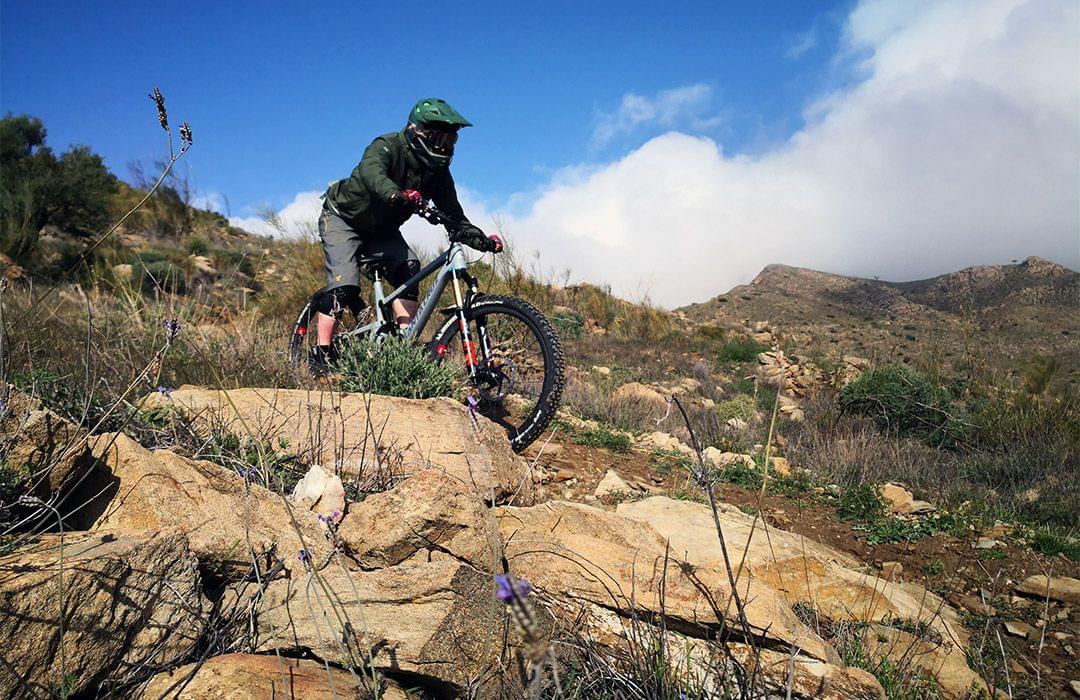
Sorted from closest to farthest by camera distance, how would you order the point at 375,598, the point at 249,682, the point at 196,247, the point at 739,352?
1. the point at 249,682
2. the point at 375,598
3. the point at 739,352
4. the point at 196,247

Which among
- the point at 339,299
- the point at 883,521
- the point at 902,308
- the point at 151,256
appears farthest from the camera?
the point at 902,308

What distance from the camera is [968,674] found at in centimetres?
196

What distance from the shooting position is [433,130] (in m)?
4.50

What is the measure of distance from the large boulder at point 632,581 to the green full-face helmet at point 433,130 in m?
3.26

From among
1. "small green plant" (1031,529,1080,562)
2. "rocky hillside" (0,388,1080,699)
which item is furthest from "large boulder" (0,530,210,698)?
"small green plant" (1031,529,1080,562)

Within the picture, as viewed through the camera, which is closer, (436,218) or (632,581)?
(632,581)

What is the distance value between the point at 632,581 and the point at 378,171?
12.1ft

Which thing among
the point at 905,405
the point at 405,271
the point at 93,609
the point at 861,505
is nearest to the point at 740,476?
the point at 861,505

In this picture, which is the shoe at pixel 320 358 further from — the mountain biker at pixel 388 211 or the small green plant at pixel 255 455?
the small green plant at pixel 255 455

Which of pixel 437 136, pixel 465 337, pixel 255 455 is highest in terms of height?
pixel 437 136

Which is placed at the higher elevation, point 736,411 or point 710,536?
point 710,536

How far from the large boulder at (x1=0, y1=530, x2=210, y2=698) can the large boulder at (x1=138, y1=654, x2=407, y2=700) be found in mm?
111

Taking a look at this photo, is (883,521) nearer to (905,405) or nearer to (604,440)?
(604,440)

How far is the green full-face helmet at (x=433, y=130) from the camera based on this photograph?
4418mm
